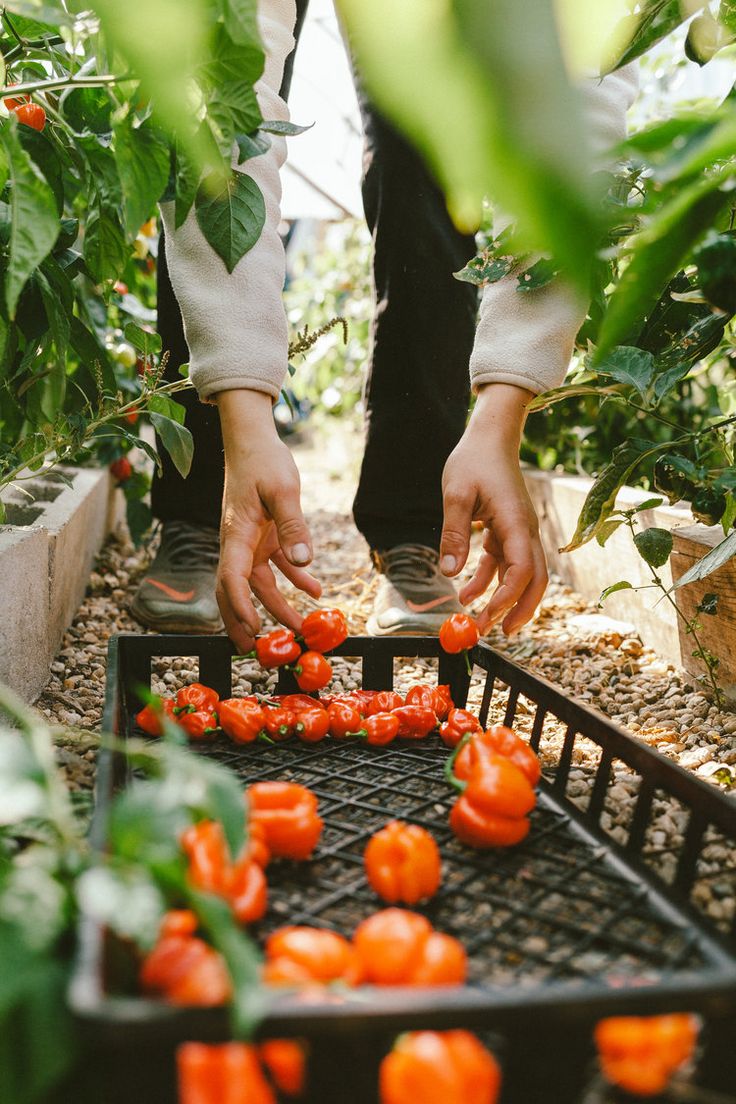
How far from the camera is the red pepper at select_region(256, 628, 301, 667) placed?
1200 mm

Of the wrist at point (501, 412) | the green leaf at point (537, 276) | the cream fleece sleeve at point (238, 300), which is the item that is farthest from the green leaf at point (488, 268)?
the cream fleece sleeve at point (238, 300)

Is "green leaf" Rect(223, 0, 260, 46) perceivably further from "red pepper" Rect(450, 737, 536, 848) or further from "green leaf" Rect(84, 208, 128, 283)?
"red pepper" Rect(450, 737, 536, 848)

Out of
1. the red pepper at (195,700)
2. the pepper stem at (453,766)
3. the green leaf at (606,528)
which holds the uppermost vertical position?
the green leaf at (606,528)

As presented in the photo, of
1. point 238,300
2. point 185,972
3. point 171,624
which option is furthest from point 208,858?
point 171,624

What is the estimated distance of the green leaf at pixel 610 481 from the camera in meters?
1.35

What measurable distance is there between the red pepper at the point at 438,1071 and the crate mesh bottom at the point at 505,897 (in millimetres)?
98

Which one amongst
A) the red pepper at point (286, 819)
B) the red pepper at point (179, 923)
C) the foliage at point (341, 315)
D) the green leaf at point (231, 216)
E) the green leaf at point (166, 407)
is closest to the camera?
the red pepper at point (179, 923)

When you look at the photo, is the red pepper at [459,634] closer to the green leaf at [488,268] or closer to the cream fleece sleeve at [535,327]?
the cream fleece sleeve at [535,327]

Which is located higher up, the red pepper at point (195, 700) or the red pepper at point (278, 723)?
the red pepper at point (195, 700)

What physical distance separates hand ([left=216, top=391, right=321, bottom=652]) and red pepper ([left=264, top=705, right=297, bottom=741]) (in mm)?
102

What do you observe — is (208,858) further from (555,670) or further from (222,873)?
(555,670)

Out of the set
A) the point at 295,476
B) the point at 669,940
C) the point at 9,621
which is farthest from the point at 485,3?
the point at 9,621

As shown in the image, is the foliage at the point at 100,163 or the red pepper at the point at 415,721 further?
the red pepper at the point at 415,721

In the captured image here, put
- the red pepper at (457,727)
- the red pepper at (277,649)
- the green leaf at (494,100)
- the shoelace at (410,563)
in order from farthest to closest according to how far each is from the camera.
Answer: the shoelace at (410,563) → the red pepper at (277,649) → the red pepper at (457,727) → the green leaf at (494,100)
